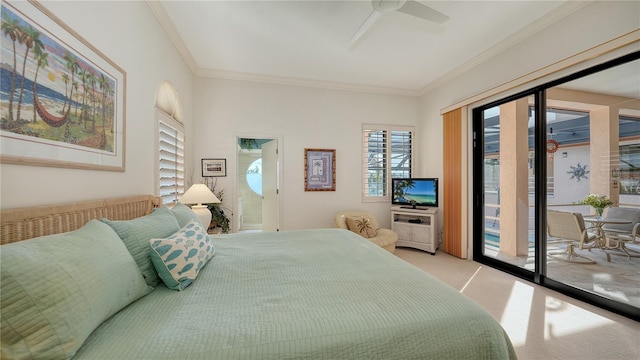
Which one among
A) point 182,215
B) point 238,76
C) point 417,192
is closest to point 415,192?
point 417,192

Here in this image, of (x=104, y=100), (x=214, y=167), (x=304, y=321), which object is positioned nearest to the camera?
(x=304, y=321)

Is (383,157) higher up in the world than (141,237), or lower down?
higher up

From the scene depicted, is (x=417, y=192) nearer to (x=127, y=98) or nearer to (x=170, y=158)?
(x=170, y=158)

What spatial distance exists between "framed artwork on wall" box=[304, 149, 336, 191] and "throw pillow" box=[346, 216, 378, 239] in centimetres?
68

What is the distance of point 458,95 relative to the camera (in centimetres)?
375

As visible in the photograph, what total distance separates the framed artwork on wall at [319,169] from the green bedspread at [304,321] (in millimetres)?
2814

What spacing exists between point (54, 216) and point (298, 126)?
128 inches

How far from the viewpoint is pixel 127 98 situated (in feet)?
6.34

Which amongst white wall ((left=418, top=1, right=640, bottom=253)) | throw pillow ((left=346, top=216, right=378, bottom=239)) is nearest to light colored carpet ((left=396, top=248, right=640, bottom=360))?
throw pillow ((left=346, top=216, right=378, bottom=239))

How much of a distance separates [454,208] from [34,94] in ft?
14.5

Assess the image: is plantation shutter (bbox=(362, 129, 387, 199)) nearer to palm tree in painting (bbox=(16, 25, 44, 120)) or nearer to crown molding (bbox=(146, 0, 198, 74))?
crown molding (bbox=(146, 0, 198, 74))

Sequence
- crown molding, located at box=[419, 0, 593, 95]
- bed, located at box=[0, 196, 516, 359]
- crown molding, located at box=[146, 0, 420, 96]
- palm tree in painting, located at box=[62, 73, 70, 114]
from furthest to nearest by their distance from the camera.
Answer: crown molding, located at box=[146, 0, 420, 96] < crown molding, located at box=[419, 0, 593, 95] < palm tree in painting, located at box=[62, 73, 70, 114] < bed, located at box=[0, 196, 516, 359]

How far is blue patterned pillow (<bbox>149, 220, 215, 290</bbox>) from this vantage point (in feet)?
3.93

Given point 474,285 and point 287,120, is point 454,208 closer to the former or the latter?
point 474,285
